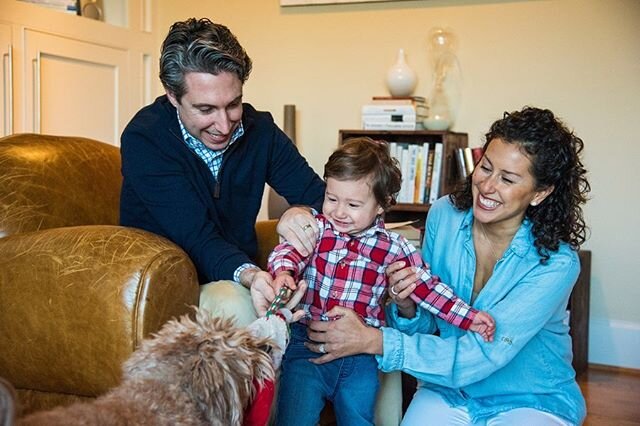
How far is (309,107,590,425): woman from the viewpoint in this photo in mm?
1765

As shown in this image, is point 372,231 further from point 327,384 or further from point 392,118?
point 392,118

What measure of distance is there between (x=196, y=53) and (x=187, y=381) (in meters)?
0.98

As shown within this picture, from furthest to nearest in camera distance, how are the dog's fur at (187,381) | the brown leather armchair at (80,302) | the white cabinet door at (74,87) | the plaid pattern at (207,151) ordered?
1. the white cabinet door at (74,87)
2. the plaid pattern at (207,151)
3. the brown leather armchair at (80,302)
4. the dog's fur at (187,381)

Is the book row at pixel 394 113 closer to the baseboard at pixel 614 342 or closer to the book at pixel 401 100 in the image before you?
the book at pixel 401 100

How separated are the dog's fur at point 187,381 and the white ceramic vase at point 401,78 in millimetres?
2708

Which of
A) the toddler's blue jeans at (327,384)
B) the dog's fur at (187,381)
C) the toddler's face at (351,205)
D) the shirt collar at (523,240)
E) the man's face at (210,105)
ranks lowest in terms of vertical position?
the toddler's blue jeans at (327,384)

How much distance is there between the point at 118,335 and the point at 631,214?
2.78 meters

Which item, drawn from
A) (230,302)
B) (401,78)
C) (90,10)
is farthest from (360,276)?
(90,10)

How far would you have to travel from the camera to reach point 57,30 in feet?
12.0

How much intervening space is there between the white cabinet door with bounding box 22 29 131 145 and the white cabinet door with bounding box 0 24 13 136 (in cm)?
10

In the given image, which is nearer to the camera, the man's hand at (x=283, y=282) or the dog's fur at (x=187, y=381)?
the dog's fur at (x=187, y=381)

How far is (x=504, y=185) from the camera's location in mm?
1821

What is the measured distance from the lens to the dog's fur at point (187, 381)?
1162 millimetres

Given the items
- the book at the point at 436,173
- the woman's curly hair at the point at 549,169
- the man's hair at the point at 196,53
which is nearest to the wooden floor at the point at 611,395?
the book at the point at 436,173
